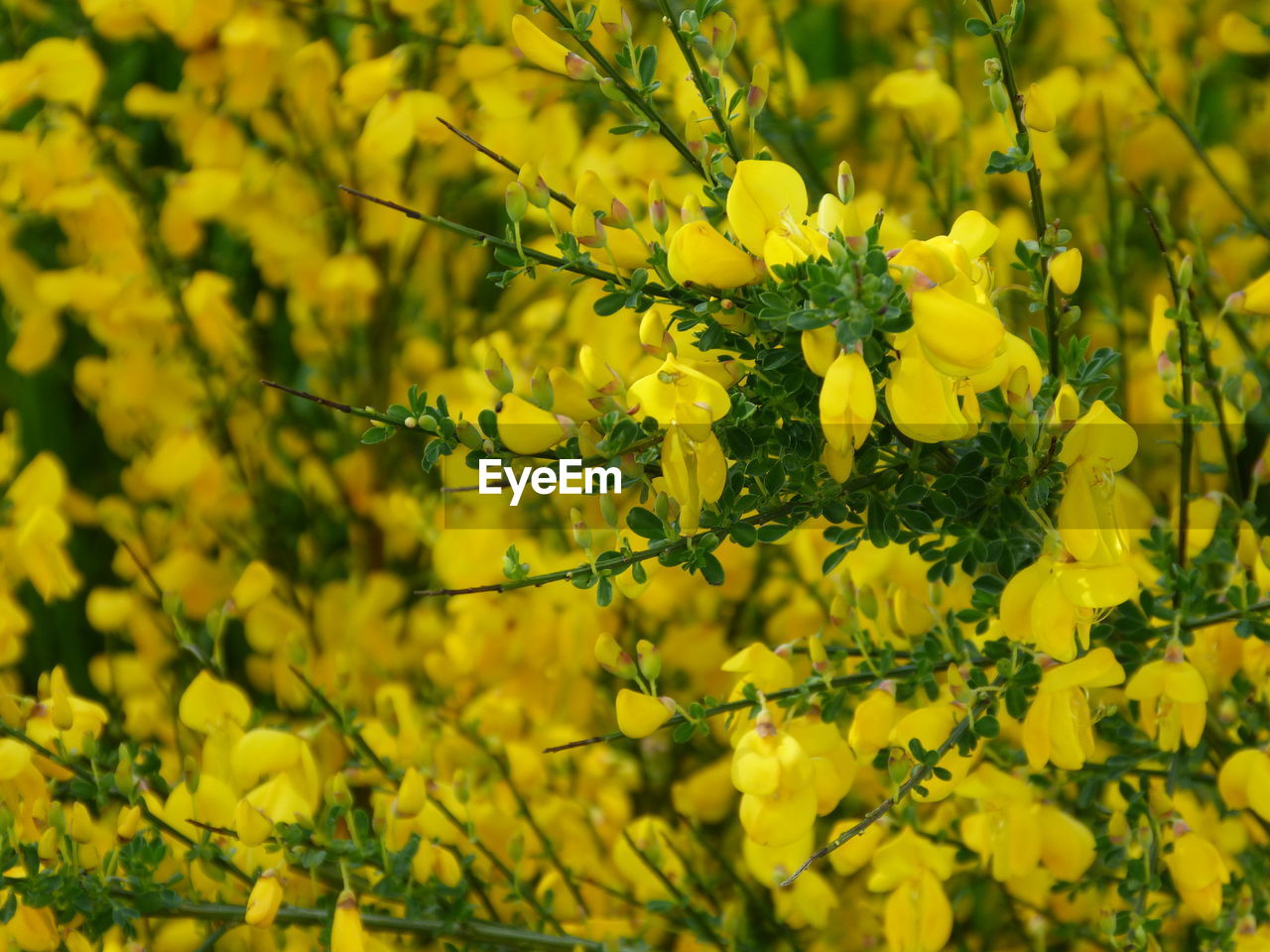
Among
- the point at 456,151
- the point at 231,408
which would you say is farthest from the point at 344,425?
the point at 456,151

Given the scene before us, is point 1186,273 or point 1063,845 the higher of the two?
point 1186,273

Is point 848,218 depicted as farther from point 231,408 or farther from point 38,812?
point 231,408

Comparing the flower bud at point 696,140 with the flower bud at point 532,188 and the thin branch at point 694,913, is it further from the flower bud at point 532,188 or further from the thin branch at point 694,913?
the thin branch at point 694,913

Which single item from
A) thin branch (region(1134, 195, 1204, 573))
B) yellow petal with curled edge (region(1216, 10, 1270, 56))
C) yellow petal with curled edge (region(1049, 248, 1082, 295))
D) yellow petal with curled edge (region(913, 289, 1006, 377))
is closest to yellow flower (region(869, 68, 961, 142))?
yellow petal with curled edge (region(1216, 10, 1270, 56))

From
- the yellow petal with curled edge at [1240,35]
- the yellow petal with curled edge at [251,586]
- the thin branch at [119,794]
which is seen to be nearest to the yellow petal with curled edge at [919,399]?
the thin branch at [119,794]

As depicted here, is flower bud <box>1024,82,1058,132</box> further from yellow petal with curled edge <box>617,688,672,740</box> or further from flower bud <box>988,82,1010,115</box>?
yellow petal with curled edge <box>617,688,672,740</box>

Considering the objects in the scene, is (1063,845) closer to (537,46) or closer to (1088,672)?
(1088,672)

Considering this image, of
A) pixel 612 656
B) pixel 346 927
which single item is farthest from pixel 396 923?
pixel 612 656
